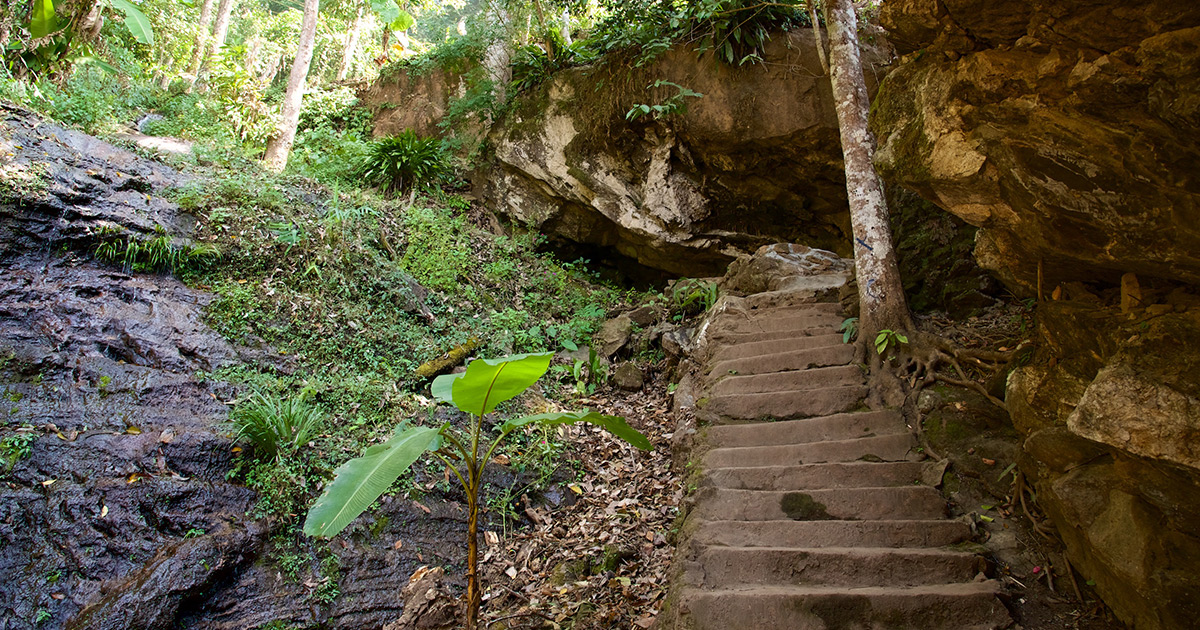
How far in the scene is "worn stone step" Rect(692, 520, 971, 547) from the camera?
343cm

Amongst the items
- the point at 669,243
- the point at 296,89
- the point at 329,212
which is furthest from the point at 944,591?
the point at 296,89

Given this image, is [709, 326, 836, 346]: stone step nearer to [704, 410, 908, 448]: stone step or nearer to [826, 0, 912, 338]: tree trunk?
[826, 0, 912, 338]: tree trunk

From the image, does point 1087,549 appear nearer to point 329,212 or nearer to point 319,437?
point 319,437

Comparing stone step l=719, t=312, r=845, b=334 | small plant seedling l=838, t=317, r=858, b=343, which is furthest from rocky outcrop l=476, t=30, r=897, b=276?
small plant seedling l=838, t=317, r=858, b=343

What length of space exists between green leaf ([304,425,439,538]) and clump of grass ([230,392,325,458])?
233 cm

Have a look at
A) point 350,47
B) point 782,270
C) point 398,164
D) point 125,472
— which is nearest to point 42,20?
point 125,472

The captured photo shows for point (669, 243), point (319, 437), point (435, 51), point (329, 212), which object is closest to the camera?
point (319, 437)

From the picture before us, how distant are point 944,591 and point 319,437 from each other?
4.51 meters

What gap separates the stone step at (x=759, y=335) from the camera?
225 inches

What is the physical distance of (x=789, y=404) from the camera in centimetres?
472

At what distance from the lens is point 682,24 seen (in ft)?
26.3

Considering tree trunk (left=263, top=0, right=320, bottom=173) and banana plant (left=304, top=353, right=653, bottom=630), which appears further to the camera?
tree trunk (left=263, top=0, right=320, bottom=173)

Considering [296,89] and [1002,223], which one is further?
[296,89]

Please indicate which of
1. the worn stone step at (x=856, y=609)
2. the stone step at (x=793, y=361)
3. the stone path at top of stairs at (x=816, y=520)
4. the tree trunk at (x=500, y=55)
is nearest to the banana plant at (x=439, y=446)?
the worn stone step at (x=856, y=609)
